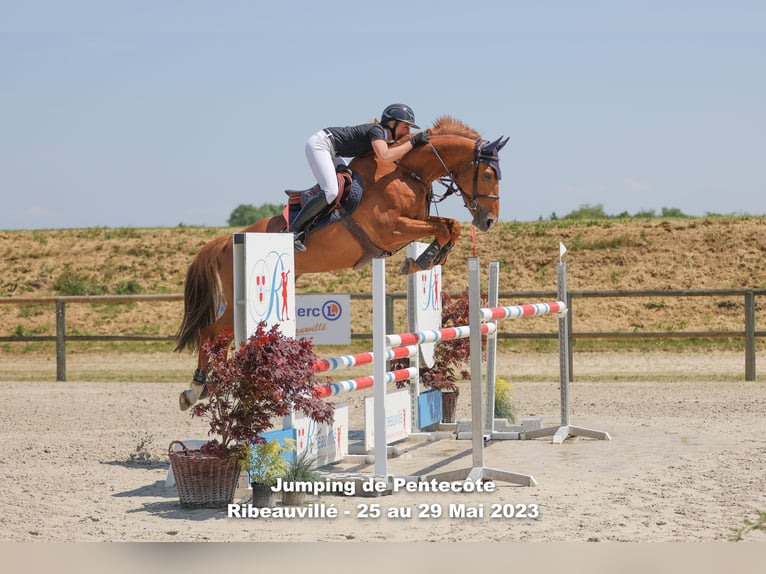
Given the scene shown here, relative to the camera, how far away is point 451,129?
611cm

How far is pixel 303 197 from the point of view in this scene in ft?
19.7

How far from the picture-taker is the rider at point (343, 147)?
19.0ft

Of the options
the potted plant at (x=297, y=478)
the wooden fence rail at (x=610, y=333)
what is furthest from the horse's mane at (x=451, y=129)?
the wooden fence rail at (x=610, y=333)

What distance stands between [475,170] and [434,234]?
464 mm

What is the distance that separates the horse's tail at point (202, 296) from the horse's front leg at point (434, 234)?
123cm

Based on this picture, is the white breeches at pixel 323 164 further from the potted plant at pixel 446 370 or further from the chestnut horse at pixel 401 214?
the potted plant at pixel 446 370

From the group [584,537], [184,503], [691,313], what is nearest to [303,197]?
[184,503]

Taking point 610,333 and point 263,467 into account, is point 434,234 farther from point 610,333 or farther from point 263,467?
point 610,333

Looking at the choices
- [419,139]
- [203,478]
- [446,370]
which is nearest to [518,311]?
[419,139]

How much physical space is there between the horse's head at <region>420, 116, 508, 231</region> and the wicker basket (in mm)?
2260

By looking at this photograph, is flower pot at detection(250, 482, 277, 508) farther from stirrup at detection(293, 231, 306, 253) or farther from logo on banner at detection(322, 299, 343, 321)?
logo on banner at detection(322, 299, 343, 321)

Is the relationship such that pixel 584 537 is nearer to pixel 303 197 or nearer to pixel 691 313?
pixel 303 197

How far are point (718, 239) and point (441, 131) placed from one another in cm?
1610

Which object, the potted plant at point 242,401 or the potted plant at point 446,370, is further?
the potted plant at point 446,370
